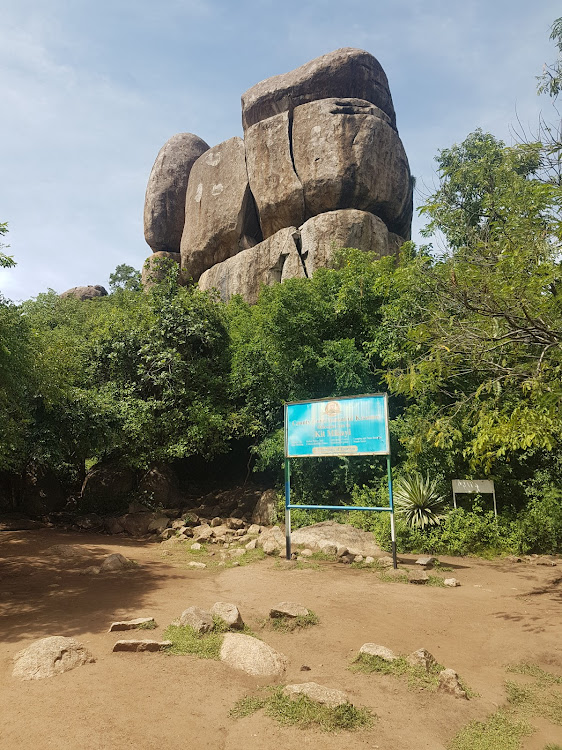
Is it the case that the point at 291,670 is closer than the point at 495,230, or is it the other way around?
the point at 291,670

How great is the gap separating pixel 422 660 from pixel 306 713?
1437mm

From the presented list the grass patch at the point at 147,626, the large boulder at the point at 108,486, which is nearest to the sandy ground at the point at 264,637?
the grass patch at the point at 147,626

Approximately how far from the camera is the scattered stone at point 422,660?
4479 millimetres

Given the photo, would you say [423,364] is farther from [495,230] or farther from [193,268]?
[193,268]

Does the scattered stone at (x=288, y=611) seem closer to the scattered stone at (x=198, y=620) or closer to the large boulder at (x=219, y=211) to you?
the scattered stone at (x=198, y=620)

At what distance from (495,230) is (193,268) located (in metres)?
23.8

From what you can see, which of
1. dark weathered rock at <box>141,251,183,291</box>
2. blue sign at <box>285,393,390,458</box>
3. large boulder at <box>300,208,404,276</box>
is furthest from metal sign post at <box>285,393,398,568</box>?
large boulder at <box>300,208,404,276</box>

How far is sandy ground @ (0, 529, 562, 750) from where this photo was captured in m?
3.41

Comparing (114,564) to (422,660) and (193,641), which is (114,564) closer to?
(193,641)

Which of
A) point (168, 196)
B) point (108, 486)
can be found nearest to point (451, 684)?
point (108, 486)

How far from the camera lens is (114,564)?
866 cm

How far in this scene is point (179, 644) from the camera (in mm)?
4902

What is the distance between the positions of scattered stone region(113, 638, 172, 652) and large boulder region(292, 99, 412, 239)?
23.2m

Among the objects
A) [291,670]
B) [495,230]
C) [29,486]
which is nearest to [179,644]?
[291,670]
